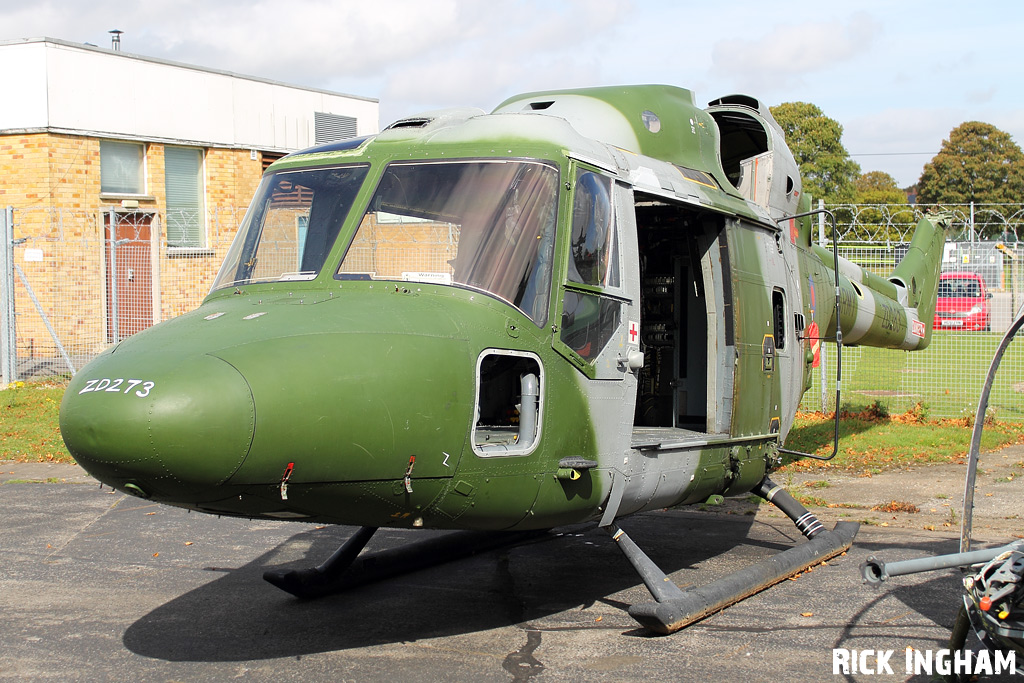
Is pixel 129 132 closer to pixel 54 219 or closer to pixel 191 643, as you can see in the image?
pixel 54 219

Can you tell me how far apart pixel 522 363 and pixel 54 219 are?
63.8ft

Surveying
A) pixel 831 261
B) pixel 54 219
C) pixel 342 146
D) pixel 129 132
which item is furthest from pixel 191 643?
pixel 129 132

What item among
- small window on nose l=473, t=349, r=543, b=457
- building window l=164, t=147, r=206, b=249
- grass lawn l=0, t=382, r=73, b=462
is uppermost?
building window l=164, t=147, r=206, b=249

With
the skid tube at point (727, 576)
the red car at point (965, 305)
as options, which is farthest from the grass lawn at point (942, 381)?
the skid tube at point (727, 576)

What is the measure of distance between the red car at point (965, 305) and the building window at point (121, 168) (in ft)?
Answer: 60.8

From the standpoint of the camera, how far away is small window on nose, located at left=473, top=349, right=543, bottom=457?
5.11 m

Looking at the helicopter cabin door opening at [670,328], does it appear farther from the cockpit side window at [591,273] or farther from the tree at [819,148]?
the tree at [819,148]

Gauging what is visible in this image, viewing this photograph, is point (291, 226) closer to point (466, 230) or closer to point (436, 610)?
point (466, 230)

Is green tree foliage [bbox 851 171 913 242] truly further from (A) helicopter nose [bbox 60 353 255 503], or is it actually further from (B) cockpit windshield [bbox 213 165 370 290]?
(A) helicopter nose [bbox 60 353 255 503]

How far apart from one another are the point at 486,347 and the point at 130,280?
15.9 meters

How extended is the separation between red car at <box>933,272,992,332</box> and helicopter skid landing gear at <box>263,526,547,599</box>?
48.1 ft

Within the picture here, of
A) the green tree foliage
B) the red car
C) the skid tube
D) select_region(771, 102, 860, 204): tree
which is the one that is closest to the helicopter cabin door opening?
the skid tube

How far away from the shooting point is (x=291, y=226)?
19.6 ft

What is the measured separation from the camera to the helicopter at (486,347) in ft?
14.0
